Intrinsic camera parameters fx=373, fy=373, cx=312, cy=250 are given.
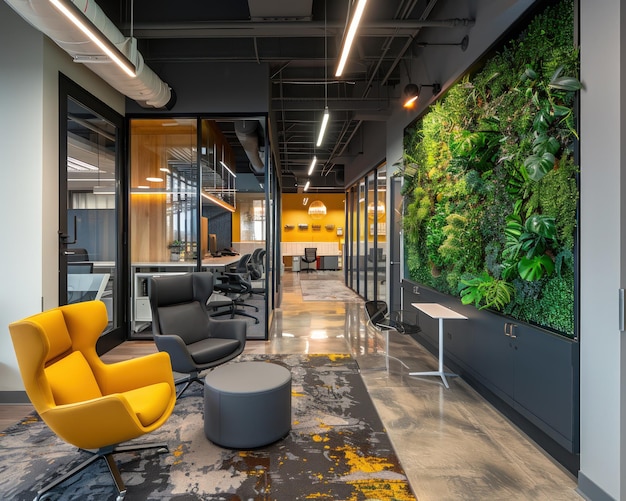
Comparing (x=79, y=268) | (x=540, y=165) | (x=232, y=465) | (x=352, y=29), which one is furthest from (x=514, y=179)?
(x=79, y=268)

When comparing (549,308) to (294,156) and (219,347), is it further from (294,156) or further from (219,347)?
(294,156)

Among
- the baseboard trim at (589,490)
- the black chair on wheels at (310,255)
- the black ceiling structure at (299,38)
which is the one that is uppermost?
the black ceiling structure at (299,38)

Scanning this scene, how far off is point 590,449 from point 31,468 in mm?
3347

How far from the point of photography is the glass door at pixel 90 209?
377cm

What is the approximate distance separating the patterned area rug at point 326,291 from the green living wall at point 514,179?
490 centimetres

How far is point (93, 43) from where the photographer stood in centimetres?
302

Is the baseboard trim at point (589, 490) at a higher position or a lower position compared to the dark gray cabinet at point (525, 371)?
lower

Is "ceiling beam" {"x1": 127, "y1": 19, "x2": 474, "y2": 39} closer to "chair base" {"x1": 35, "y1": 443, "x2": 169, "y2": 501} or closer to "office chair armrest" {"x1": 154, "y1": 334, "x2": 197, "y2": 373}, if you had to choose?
"office chair armrest" {"x1": 154, "y1": 334, "x2": 197, "y2": 373}

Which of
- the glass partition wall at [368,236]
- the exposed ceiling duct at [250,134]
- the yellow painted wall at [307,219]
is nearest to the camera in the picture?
the exposed ceiling duct at [250,134]

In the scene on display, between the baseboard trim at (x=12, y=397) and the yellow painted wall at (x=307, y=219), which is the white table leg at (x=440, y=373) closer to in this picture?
the baseboard trim at (x=12, y=397)

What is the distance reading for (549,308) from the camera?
2.56m

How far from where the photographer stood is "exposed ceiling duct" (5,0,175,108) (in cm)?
262

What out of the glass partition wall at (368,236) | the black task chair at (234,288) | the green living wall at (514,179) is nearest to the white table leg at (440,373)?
the green living wall at (514,179)

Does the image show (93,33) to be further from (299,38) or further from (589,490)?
(589,490)
